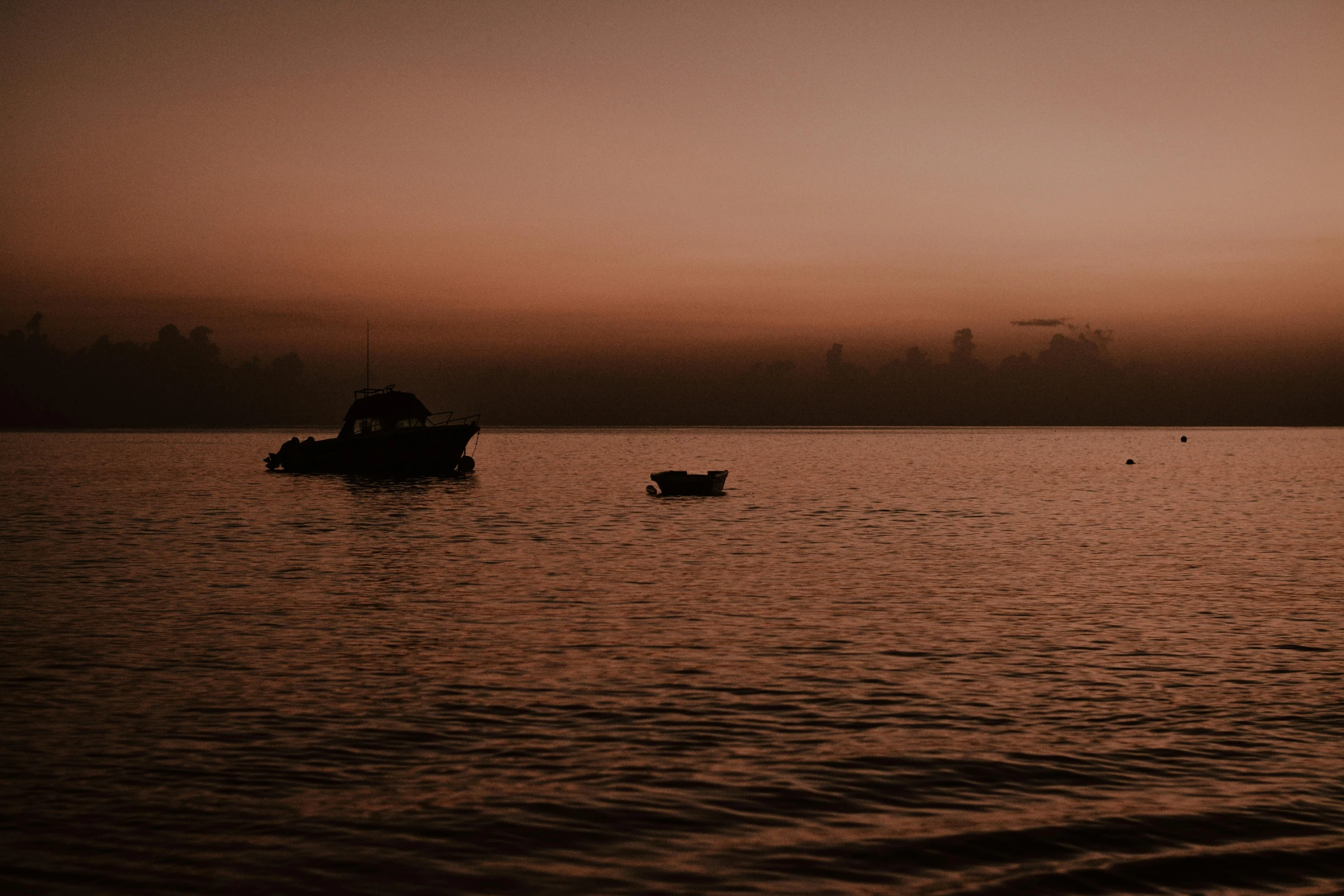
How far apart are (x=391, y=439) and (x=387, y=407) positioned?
9.51 feet

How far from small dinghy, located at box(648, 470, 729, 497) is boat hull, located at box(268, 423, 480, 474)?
18169mm

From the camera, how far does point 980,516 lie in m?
60.6

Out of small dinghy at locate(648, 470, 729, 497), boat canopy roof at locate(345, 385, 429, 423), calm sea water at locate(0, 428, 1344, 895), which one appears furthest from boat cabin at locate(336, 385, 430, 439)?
calm sea water at locate(0, 428, 1344, 895)

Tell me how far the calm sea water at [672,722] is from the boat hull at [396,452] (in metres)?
43.1

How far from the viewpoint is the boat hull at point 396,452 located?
83688 mm

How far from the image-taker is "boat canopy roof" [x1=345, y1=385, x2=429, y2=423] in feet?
276

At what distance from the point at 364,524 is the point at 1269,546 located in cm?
3965

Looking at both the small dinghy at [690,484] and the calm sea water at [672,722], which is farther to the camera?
the small dinghy at [690,484]

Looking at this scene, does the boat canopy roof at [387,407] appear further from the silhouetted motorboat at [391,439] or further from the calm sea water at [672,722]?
the calm sea water at [672,722]

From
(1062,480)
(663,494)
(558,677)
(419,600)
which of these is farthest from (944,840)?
(1062,480)

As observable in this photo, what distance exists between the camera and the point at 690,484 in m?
73.7

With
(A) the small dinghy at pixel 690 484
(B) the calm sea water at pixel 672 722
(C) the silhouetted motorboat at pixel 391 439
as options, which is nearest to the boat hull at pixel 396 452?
(C) the silhouetted motorboat at pixel 391 439

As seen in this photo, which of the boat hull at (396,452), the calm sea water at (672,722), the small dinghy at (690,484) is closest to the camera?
the calm sea water at (672,722)

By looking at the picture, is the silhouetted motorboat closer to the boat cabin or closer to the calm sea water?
the boat cabin
